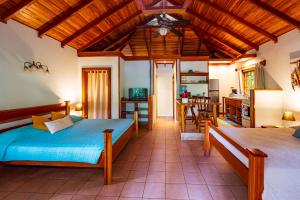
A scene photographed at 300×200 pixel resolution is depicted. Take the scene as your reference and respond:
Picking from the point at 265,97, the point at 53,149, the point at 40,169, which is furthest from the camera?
the point at 265,97

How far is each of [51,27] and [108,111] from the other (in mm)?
3090

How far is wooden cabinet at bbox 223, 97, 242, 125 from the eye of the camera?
6.44m

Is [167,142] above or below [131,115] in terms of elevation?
below

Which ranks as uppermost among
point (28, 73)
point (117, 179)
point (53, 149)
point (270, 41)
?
point (270, 41)

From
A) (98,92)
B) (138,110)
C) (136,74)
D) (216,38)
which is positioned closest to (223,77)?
(216,38)

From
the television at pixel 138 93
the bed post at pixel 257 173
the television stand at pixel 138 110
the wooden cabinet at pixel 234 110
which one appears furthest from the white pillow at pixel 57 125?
the wooden cabinet at pixel 234 110

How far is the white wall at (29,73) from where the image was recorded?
10.7 feet

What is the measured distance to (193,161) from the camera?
3305mm

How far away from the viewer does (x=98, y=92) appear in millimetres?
6184

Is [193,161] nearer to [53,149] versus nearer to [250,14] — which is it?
[53,149]

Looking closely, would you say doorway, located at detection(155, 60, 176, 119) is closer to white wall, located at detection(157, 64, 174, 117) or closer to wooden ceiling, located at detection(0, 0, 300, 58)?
white wall, located at detection(157, 64, 174, 117)

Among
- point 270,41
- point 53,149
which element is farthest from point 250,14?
point 53,149

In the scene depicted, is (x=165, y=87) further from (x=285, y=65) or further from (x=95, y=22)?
(x=285, y=65)

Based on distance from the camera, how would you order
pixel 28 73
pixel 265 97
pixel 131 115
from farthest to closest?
1. pixel 131 115
2. pixel 265 97
3. pixel 28 73
